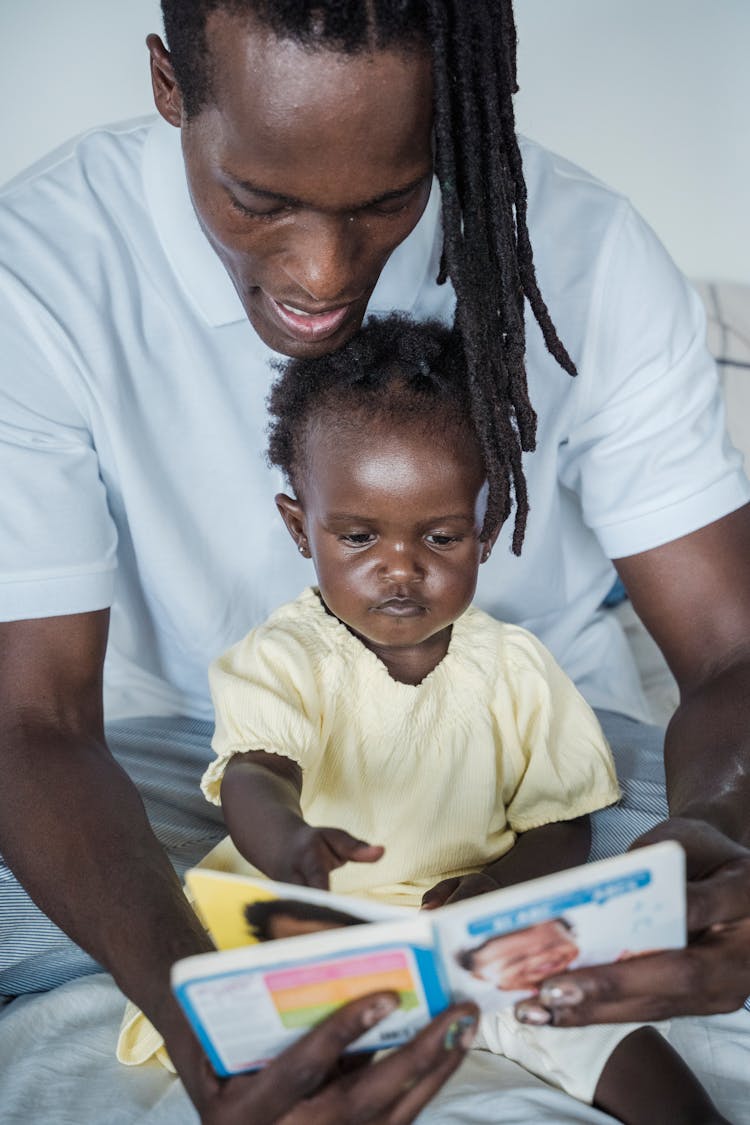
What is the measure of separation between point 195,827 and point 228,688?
1.00 feet

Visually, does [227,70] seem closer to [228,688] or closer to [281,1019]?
[228,688]

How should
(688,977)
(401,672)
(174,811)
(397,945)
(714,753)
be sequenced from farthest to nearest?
(174,811), (401,672), (714,753), (688,977), (397,945)

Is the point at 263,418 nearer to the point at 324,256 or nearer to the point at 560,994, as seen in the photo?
the point at 324,256

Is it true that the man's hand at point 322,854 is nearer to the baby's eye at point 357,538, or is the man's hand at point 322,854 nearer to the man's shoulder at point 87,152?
the baby's eye at point 357,538

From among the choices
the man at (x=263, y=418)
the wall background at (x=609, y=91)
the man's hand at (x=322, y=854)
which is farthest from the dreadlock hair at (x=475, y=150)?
the wall background at (x=609, y=91)

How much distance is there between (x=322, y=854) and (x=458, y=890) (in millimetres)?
196

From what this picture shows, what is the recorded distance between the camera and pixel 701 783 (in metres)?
1.25

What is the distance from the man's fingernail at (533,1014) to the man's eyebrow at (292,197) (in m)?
0.66

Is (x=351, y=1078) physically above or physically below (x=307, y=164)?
below

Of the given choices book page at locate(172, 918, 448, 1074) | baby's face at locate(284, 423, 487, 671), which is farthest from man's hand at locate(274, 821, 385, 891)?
baby's face at locate(284, 423, 487, 671)

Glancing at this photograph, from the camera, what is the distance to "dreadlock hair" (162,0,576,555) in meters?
1.01

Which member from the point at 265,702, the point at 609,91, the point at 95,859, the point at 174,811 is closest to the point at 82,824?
the point at 95,859

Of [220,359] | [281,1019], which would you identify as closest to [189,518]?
[220,359]

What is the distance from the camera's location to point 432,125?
3.59 ft
